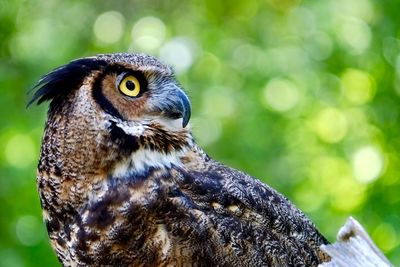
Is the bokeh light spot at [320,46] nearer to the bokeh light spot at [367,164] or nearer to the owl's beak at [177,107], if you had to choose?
the bokeh light spot at [367,164]

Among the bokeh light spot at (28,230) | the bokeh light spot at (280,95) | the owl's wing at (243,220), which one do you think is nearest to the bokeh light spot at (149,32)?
the bokeh light spot at (280,95)

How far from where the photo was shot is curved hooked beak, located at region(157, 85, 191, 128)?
10.3ft

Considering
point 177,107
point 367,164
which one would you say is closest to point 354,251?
point 177,107

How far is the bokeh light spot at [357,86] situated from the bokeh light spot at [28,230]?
2204 mm

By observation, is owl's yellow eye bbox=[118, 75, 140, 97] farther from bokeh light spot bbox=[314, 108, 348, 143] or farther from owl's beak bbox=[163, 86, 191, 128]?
bokeh light spot bbox=[314, 108, 348, 143]

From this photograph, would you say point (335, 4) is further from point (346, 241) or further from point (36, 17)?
point (346, 241)

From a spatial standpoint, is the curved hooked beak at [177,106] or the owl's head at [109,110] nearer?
the owl's head at [109,110]

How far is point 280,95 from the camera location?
240 inches

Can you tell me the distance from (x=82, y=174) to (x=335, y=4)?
10.6ft

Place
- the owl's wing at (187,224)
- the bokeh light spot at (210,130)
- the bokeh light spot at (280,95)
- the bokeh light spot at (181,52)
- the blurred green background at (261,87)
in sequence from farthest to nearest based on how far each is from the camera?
the bokeh light spot at (210,130) < the bokeh light spot at (181,52) < the bokeh light spot at (280,95) < the blurred green background at (261,87) < the owl's wing at (187,224)

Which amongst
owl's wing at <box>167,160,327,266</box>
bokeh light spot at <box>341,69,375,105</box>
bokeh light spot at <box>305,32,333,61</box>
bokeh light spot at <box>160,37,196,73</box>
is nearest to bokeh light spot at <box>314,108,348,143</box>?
bokeh light spot at <box>341,69,375,105</box>

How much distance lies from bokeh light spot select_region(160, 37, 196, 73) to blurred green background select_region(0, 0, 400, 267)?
0.01 metres

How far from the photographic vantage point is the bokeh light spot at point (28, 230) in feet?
15.9

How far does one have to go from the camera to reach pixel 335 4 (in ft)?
19.0
